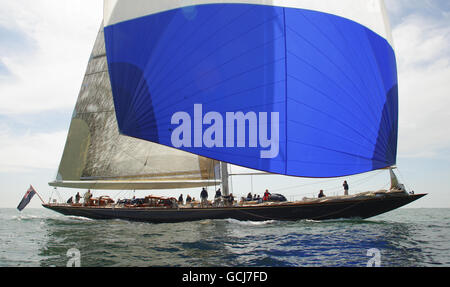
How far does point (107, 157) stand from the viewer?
64.4ft

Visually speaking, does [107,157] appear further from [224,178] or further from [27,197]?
[27,197]

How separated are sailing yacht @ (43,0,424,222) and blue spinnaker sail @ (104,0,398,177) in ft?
0.13

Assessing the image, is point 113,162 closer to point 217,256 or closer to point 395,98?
point 217,256

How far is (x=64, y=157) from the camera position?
2167 cm

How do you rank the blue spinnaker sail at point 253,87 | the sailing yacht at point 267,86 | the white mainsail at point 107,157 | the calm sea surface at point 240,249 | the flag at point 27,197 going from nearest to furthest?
the calm sea surface at point 240,249
the blue spinnaker sail at point 253,87
the sailing yacht at point 267,86
the white mainsail at point 107,157
the flag at point 27,197

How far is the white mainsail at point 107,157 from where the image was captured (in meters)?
18.6

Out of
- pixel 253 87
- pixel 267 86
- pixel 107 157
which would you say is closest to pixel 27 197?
pixel 107 157

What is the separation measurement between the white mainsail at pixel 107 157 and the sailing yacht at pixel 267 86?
5.37 metres

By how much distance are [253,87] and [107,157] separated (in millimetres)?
11787

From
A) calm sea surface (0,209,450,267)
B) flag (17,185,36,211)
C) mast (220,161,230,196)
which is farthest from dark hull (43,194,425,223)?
flag (17,185,36,211)

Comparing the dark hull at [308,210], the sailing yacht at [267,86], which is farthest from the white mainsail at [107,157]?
the sailing yacht at [267,86]

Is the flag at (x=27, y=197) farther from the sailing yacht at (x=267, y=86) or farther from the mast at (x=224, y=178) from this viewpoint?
the mast at (x=224, y=178)
